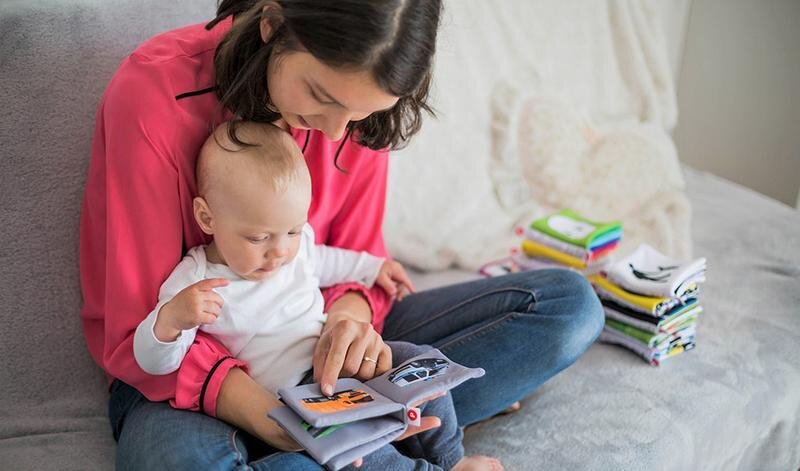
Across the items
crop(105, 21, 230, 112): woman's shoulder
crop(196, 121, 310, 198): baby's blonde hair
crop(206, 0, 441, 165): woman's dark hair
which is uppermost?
crop(206, 0, 441, 165): woman's dark hair

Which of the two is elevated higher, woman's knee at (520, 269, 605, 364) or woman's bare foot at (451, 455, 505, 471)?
woman's knee at (520, 269, 605, 364)

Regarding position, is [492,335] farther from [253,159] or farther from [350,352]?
[253,159]

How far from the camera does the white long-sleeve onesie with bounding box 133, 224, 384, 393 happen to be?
3.88 feet

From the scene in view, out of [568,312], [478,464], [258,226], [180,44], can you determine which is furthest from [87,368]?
[568,312]

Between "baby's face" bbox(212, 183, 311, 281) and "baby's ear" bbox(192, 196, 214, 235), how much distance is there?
1 cm

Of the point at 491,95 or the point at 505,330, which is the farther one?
the point at 491,95

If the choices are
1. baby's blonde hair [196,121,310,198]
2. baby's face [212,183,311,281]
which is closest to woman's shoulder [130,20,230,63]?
baby's blonde hair [196,121,310,198]

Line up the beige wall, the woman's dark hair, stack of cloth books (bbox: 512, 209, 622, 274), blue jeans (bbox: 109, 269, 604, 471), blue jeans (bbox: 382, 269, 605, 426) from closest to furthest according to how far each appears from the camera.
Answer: the woman's dark hair < blue jeans (bbox: 109, 269, 604, 471) < blue jeans (bbox: 382, 269, 605, 426) < stack of cloth books (bbox: 512, 209, 622, 274) < the beige wall

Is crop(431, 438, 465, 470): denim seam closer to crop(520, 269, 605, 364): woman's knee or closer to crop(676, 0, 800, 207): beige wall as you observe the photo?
crop(520, 269, 605, 364): woman's knee

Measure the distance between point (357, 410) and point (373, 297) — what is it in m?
0.40

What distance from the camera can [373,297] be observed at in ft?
4.87

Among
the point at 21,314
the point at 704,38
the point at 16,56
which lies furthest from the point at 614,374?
the point at 704,38

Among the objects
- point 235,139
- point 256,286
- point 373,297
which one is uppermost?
point 235,139

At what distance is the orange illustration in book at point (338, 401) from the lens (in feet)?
3.60
